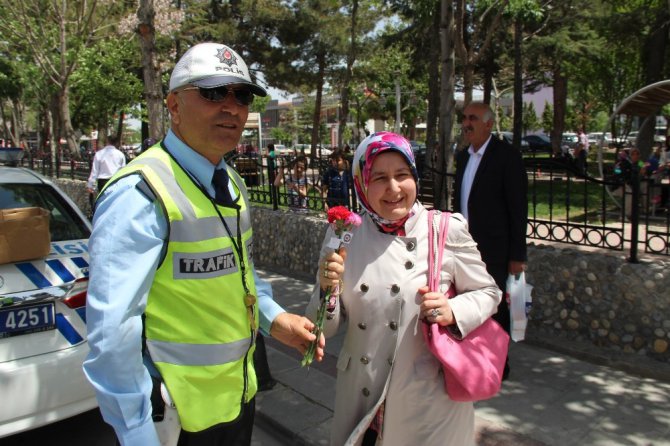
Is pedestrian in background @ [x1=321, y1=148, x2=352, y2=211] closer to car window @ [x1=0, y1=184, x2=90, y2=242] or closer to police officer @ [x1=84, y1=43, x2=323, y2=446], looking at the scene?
car window @ [x1=0, y1=184, x2=90, y2=242]

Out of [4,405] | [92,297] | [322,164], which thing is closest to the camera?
[92,297]

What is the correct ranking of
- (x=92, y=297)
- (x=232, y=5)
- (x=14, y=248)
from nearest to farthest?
(x=92, y=297) < (x=14, y=248) < (x=232, y=5)

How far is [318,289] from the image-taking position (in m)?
2.04

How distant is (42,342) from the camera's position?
317 centimetres

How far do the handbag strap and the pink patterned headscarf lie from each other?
0.40 feet

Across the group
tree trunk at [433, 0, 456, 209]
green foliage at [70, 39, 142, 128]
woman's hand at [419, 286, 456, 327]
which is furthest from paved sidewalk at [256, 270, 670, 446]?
green foliage at [70, 39, 142, 128]

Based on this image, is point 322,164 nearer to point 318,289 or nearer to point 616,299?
point 616,299

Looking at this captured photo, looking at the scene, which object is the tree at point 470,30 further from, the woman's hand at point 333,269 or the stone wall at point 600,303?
the woman's hand at point 333,269

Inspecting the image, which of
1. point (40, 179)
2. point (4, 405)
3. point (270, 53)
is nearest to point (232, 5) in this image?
point (270, 53)

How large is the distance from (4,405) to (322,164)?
4885mm

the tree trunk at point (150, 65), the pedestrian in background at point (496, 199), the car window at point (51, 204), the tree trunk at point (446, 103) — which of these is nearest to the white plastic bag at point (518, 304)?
the pedestrian in background at point (496, 199)

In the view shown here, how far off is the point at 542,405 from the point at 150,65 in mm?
4815

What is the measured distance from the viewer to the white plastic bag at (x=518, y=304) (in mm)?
3324

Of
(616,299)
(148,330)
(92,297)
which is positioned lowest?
(616,299)
